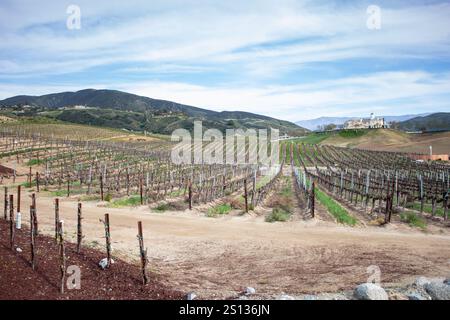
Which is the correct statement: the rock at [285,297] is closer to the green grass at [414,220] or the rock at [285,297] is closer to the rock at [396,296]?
the rock at [396,296]

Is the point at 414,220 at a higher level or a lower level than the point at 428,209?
higher

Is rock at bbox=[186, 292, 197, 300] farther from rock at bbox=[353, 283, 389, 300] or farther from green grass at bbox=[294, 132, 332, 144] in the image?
green grass at bbox=[294, 132, 332, 144]

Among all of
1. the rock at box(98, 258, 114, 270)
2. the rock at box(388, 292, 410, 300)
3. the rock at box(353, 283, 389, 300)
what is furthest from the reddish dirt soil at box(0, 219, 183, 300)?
the rock at box(388, 292, 410, 300)

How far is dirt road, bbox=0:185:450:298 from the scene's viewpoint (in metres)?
11.6

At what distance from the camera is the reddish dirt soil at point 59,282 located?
9.11 meters

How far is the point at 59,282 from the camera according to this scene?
9781 millimetres

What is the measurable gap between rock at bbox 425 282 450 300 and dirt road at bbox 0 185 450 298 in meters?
1.56

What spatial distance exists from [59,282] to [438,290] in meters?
8.96

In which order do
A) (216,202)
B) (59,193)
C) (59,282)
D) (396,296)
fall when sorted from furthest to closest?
(59,193)
(216,202)
(59,282)
(396,296)

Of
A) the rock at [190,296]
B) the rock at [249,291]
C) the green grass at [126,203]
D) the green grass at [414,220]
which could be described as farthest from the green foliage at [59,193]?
the rock at [249,291]

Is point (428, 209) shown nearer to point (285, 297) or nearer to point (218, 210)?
point (218, 210)

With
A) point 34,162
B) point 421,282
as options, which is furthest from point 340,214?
point 34,162
